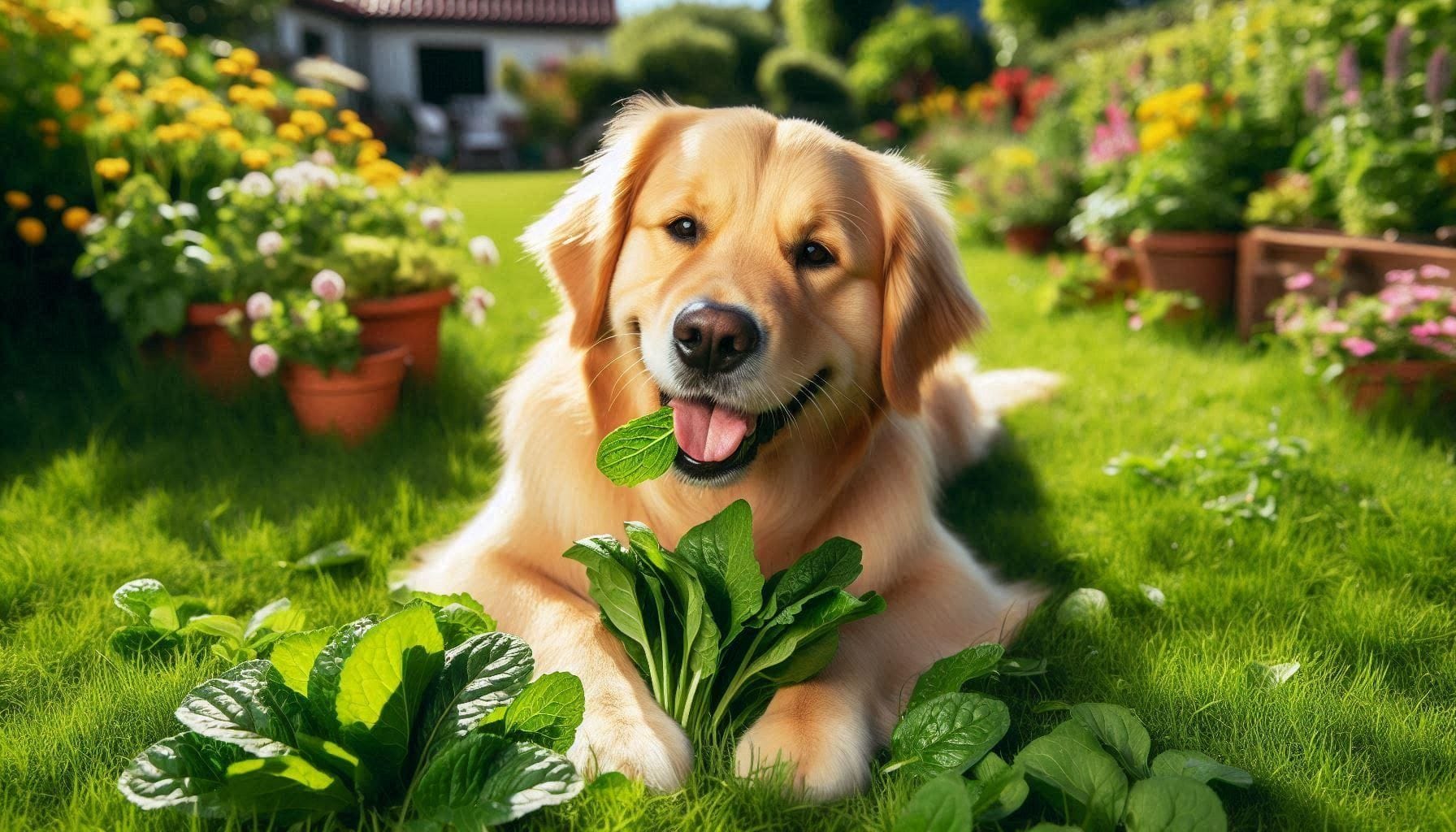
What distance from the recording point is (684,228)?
2.14m

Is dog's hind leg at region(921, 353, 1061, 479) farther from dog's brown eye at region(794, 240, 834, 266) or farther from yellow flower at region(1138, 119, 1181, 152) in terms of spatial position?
yellow flower at region(1138, 119, 1181, 152)

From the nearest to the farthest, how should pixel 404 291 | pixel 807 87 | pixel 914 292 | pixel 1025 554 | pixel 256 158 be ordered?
pixel 914 292 < pixel 1025 554 < pixel 404 291 < pixel 256 158 < pixel 807 87

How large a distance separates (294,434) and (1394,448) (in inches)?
146

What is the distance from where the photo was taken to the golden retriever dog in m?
1.93

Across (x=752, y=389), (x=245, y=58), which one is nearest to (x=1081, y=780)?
(x=752, y=389)

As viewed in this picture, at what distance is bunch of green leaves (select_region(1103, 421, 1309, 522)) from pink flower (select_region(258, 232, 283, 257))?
9.76 feet

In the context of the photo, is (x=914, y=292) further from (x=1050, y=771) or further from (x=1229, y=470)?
(x=1229, y=470)

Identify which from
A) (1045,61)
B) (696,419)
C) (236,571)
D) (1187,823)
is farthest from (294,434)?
(1045,61)

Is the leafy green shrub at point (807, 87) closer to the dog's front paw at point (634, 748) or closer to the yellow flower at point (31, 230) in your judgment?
the yellow flower at point (31, 230)

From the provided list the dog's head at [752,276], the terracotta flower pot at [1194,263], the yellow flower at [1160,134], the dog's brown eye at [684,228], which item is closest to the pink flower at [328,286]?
the dog's head at [752,276]

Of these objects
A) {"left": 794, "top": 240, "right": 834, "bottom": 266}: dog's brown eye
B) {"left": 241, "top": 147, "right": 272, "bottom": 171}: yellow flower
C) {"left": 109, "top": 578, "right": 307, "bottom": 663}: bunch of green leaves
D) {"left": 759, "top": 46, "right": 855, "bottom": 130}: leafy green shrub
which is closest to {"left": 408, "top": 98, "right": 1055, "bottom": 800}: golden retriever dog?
{"left": 794, "top": 240, "right": 834, "bottom": 266}: dog's brown eye

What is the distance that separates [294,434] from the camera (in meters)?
3.63

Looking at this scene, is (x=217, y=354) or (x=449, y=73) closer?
(x=217, y=354)

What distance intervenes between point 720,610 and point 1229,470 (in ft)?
6.52
